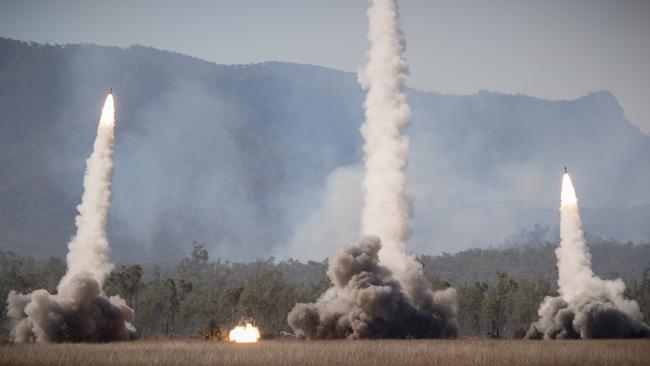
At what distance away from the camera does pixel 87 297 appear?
5112 centimetres

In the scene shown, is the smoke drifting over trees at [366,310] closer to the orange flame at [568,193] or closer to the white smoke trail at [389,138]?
the white smoke trail at [389,138]

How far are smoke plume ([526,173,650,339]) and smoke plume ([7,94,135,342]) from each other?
3106 centimetres

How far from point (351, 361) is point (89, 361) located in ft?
37.8

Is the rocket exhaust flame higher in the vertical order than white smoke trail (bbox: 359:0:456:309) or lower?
lower

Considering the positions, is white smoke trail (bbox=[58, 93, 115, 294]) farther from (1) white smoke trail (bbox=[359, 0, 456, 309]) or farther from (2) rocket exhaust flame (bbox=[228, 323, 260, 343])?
(1) white smoke trail (bbox=[359, 0, 456, 309])

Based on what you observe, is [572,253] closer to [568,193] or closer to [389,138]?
[568,193]

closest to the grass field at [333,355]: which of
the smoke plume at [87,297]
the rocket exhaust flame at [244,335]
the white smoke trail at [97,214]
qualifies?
the smoke plume at [87,297]

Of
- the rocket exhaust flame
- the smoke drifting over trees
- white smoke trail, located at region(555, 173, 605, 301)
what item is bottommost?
the rocket exhaust flame

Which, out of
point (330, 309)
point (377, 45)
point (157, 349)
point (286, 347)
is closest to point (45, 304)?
point (157, 349)

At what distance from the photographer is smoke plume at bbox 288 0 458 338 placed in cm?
5944

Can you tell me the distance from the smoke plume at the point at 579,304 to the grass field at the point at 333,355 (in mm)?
11225

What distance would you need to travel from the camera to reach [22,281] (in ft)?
349

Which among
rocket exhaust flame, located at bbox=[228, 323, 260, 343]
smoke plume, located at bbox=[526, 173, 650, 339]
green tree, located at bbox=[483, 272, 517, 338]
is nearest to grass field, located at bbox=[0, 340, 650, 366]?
rocket exhaust flame, located at bbox=[228, 323, 260, 343]

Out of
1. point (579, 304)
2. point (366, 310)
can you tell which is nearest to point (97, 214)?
point (366, 310)
